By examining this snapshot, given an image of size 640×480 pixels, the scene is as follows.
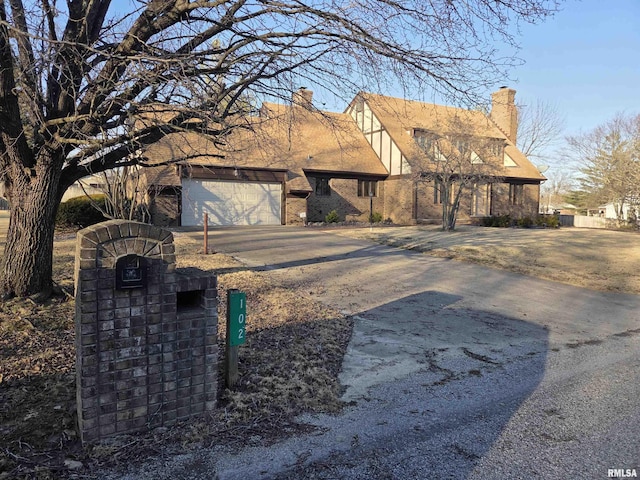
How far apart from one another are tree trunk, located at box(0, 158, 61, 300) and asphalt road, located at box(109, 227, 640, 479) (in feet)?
13.3

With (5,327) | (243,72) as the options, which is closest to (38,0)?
(243,72)

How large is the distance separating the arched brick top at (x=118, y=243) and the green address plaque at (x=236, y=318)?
2.38 feet

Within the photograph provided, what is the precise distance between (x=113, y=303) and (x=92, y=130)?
3434mm

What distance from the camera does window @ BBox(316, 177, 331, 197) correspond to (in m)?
25.6

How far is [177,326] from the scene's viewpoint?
3.25 m

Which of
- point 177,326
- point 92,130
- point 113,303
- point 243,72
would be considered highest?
point 243,72

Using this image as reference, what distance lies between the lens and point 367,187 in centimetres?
2722

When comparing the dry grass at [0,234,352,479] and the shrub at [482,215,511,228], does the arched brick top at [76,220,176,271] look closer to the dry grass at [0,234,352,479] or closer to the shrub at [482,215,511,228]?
the dry grass at [0,234,352,479]

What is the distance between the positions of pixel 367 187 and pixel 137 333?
81.3ft

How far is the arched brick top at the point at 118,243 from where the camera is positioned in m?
2.93

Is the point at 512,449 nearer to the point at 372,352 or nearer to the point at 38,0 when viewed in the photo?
the point at 372,352

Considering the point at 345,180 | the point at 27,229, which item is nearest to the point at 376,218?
the point at 345,180

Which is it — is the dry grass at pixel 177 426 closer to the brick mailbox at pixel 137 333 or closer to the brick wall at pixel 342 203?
the brick mailbox at pixel 137 333

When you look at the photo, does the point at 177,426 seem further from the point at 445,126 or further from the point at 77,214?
the point at 445,126
